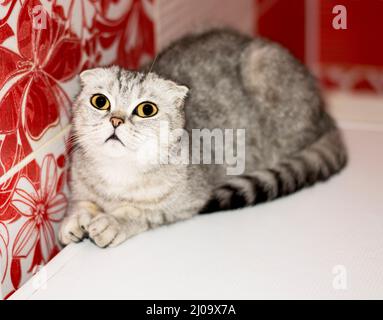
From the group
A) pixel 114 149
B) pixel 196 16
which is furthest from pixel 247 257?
pixel 196 16

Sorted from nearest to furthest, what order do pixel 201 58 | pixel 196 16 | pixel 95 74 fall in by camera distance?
pixel 95 74
pixel 201 58
pixel 196 16

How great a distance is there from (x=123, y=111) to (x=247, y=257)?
16.4 inches

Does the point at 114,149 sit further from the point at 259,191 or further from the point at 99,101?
the point at 259,191

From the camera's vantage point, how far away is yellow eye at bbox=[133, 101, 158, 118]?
138 centimetres

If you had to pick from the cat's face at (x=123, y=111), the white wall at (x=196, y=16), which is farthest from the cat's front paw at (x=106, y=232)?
the white wall at (x=196, y=16)

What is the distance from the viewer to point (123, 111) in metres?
1.36

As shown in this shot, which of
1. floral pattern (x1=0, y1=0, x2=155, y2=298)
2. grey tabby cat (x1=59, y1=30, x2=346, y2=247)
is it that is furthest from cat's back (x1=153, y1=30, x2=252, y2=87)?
floral pattern (x1=0, y1=0, x2=155, y2=298)

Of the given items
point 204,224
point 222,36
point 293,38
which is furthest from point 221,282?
point 293,38

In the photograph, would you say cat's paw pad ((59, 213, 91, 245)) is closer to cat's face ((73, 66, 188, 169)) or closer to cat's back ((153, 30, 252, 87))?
cat's face ((73, 66, 188, 169))

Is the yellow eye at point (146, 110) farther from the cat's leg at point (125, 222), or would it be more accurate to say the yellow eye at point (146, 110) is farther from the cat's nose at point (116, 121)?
the cat's leg at point (125, 222)

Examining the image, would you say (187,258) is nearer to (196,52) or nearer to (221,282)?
(221,282)

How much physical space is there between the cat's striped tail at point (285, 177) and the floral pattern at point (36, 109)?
39cm

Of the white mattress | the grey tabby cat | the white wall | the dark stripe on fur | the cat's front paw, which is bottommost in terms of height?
the white mattress

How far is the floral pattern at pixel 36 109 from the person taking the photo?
129cm
